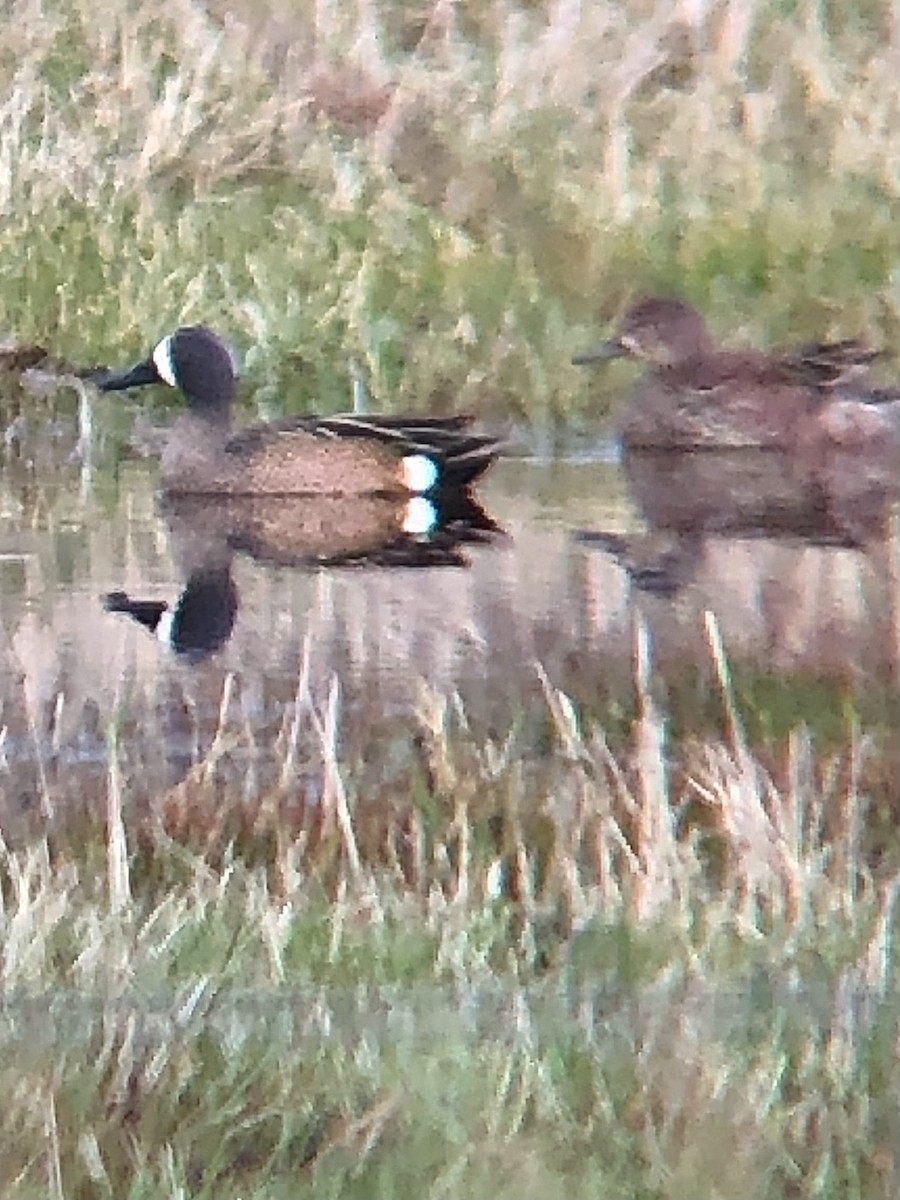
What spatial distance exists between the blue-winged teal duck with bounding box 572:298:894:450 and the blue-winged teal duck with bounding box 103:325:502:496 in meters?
0.07

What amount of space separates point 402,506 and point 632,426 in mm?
104

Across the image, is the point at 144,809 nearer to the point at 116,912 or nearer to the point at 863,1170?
the point at 116,912

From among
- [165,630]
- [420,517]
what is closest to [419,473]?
[420,517]

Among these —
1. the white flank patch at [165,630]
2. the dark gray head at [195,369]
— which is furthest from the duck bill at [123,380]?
the white flank patch at [165,630]

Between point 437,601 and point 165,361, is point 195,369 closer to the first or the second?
point 165,361

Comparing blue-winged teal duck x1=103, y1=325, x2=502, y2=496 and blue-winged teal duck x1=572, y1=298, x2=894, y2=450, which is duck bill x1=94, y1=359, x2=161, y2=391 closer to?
blue-winged teal duck x1=103, y1=325, x2=502, y2=496

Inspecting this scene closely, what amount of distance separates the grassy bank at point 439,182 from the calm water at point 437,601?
0.19 feet

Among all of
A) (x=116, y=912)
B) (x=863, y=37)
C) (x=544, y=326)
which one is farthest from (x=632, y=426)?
(x=116, y=912)

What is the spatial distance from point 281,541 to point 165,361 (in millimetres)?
90

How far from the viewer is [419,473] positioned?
704 millimetres

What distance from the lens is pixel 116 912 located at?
0.70 m

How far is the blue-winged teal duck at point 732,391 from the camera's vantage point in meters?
0.71

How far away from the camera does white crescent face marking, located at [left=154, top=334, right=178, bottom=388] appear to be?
706 mm

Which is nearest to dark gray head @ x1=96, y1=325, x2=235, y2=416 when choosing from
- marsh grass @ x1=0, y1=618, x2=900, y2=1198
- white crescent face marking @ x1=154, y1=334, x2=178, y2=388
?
white crescent face marking @ x1=154, y1=334, x2=178, y2=388
